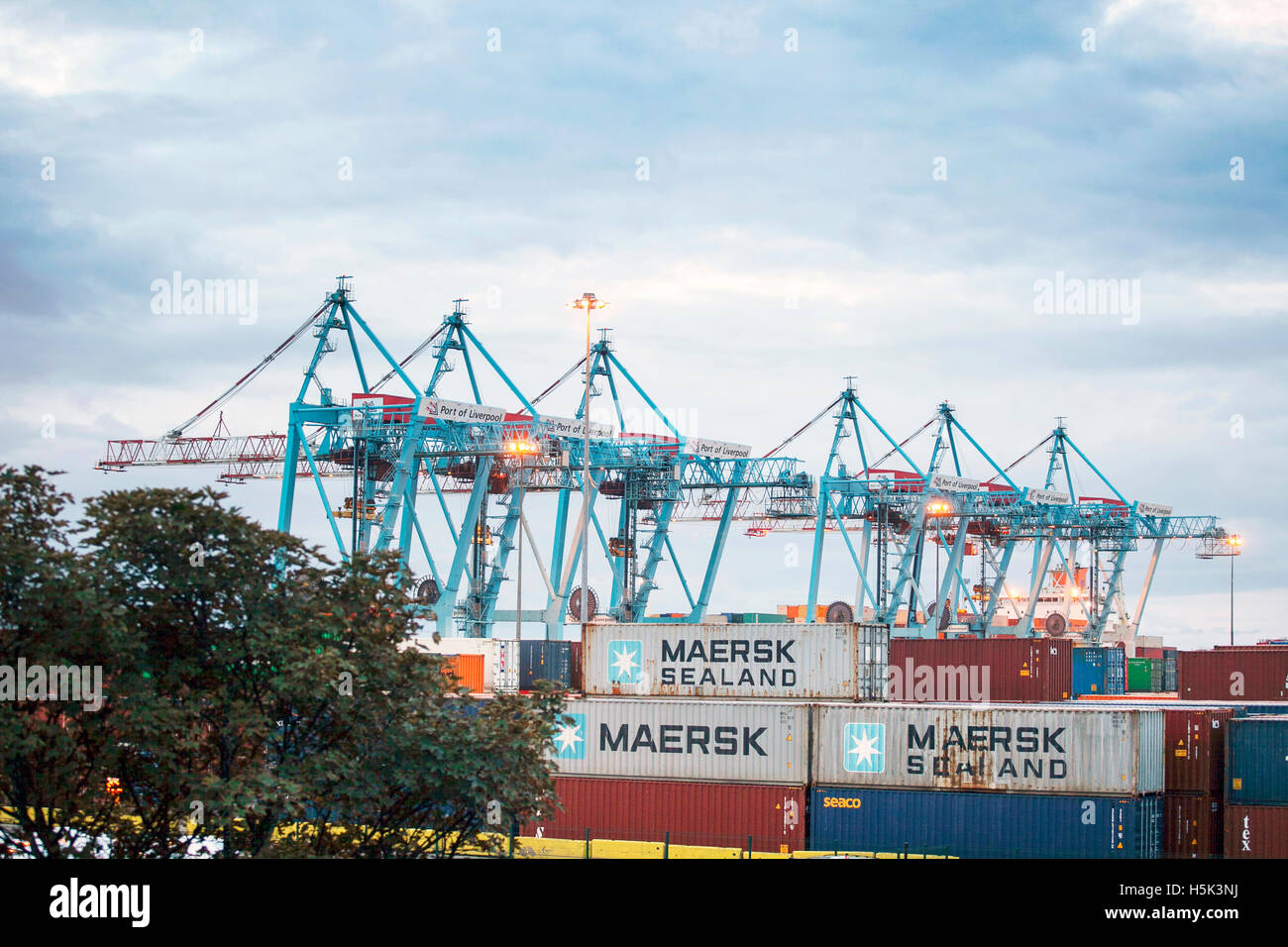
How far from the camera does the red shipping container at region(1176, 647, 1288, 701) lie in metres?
53.4

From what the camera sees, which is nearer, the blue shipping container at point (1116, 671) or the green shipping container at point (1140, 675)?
the blue shipping container at point (1116, 671)

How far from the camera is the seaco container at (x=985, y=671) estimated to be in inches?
1976

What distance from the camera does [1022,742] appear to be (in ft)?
106

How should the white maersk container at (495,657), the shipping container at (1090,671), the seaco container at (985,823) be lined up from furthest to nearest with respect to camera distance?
1. the shipping container at (1090,671)
2. the white maersk container at (495,657)
3. the seaco container at (985,823)

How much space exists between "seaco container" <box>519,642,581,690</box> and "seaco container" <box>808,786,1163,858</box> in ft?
60.0

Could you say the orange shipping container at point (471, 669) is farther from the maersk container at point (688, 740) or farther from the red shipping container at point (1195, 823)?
the red shipping container at point (1195, 823)

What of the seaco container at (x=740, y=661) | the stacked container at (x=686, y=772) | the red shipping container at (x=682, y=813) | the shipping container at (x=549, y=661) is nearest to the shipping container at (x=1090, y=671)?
the shipping container at (x=549, y=661)

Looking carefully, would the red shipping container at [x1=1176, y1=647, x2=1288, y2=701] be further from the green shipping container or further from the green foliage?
the green foliage

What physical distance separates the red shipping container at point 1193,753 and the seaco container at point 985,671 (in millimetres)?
14632
